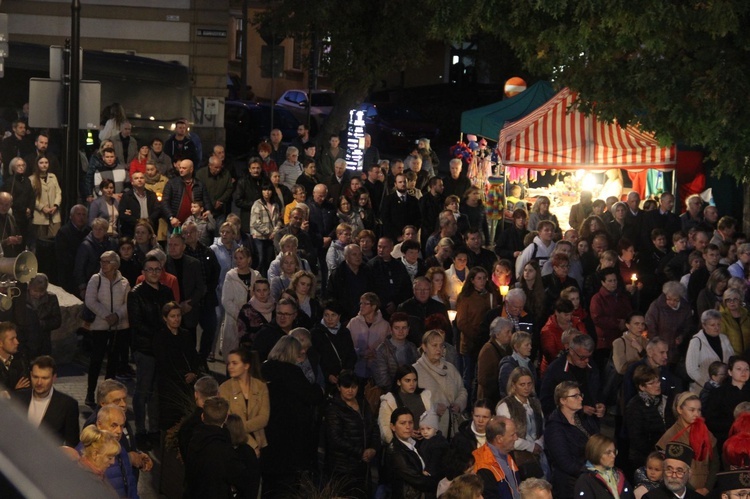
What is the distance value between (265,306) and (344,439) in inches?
112

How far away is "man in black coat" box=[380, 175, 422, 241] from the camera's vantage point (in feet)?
57.7

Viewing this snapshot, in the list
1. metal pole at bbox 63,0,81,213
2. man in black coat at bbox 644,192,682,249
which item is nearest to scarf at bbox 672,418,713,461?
metal pole at bbox 63,0,81,213

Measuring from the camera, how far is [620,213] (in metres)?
18.0

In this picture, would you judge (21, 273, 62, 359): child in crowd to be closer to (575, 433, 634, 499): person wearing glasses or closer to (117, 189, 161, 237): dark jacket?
(117, 189, 161, 237): dark jacket

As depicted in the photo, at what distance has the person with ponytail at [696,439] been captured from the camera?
Answer: 30.2 feet

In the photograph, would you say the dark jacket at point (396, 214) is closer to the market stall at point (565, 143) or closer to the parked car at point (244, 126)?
the market stall at point (565, 143)

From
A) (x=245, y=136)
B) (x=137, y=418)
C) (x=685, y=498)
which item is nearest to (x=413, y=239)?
(x=137, y=418)

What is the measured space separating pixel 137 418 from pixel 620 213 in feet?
30.4

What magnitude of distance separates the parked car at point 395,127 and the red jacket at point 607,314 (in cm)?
2614

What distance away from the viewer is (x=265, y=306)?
1141 cm

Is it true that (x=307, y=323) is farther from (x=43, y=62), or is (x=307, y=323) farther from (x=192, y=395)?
(x=43, y=62)

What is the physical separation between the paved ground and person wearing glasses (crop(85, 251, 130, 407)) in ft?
1.09

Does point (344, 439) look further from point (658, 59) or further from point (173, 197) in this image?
point (658, 59)

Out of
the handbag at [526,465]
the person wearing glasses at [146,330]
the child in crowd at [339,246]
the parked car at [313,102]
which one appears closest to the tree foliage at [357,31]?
the parked car at [313,102]
